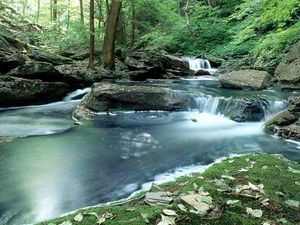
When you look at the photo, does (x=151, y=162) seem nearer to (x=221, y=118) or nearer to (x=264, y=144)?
(x=264, y=144)

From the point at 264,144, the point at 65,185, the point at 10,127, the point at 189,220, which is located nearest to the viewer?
the point at 189,220

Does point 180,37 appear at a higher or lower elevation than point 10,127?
higher

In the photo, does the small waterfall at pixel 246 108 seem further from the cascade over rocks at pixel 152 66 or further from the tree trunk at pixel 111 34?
the tree trunk at pixel 111 34

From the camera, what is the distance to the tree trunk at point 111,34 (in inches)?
595

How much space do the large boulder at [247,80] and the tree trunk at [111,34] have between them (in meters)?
5.00

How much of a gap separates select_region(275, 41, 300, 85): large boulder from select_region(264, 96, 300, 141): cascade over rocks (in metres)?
4.46

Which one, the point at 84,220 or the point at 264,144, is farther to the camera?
the point at 264,144

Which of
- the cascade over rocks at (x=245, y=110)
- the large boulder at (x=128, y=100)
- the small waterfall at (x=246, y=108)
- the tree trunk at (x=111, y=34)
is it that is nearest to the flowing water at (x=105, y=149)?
the small waterfall at (x=246, y=108)

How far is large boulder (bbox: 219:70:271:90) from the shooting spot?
1207 centimetres

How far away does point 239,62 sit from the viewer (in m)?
17.3

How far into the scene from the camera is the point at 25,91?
11.6 meters

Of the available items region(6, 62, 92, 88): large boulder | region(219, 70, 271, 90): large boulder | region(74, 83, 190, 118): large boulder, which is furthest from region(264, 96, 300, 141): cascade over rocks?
region(6, 62, 92, 88): large boulder

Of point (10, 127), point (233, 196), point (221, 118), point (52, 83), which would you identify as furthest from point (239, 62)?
point (233, 196)

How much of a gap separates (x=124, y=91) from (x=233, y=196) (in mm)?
7780
